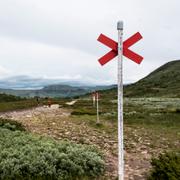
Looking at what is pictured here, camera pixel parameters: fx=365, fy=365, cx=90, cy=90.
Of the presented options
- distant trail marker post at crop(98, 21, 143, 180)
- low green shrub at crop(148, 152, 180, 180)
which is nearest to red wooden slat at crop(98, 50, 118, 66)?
distant trail marker post at crop(98, 21, 143, 180)

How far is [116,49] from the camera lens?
677 centimetres

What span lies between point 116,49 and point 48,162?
13.7ft

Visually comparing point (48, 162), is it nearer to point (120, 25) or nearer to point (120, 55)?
point (120, 55)

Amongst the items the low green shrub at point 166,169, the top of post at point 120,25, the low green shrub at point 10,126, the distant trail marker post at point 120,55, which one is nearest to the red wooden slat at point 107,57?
the distant trail marker post at point 120,55

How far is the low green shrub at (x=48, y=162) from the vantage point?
30.2 feet

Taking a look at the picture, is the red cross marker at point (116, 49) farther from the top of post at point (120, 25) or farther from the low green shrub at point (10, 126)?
the low green shrub at point (10, 126)

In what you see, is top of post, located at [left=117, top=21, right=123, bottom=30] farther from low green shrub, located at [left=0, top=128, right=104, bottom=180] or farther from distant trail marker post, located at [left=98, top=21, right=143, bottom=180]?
low green shrub, located at [left=0, top=128, right=104, bottom=180]

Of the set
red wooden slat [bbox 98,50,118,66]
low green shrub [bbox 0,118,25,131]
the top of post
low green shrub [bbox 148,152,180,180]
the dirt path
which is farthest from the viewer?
low green shrub [bbox 0,118,25,131]

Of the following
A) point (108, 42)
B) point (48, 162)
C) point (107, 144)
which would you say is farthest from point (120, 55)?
point (107, 144)

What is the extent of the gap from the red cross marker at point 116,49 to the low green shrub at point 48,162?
149 inches

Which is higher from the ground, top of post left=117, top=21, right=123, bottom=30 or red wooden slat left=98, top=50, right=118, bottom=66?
top of post left=117, top=21, right=123, bottom=30

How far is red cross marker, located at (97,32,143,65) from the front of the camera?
22.1 ft

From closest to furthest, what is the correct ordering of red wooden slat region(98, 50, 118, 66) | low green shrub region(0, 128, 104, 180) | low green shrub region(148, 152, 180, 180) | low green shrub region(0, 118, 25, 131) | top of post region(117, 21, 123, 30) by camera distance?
top of post region(117, 21, 123, 30) → red wooden slat region(98, 50, 118, 66) → low green shrub region(148, 152, 180, 180) → low green shrub region(0, 128, 104, 180) → low green shrub region(0, 118, 25, 131)

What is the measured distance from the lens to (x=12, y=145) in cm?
1102
